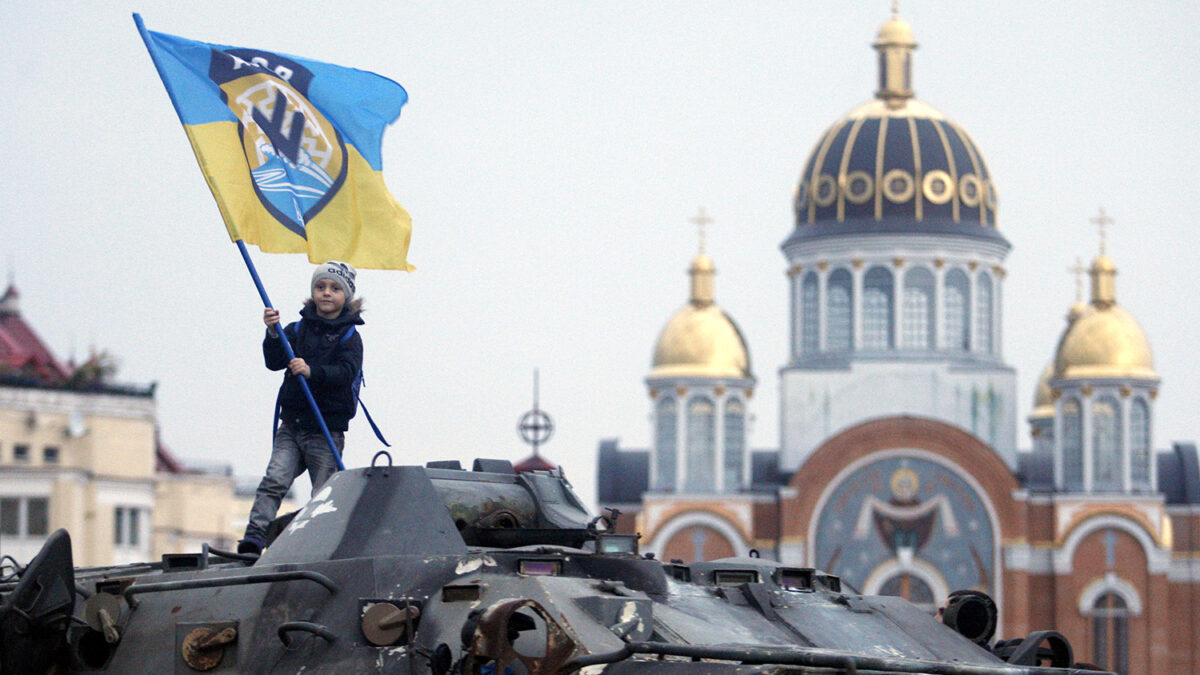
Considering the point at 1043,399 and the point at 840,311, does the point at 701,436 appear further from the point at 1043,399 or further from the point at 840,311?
the point at 1043,399

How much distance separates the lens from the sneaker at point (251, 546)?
37.5ft

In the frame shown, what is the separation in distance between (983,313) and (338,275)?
2323 inches

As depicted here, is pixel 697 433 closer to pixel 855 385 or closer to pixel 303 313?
pixel 855 385

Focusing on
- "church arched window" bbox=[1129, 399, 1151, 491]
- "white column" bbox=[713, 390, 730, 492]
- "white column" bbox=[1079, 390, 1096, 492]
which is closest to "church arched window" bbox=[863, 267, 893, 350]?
"white column" bbox=[713, 390, 730, 492]

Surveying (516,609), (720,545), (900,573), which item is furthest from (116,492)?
(516,609)

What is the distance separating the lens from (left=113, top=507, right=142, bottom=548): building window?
5650 cm

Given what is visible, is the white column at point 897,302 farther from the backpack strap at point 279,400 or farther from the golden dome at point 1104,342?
the backpack strap at point 279,400

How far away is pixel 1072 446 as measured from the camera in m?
66.4

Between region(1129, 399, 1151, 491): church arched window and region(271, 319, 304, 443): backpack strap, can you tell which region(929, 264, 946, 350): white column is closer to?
region(1129, 399, 1151, 491): church arched window

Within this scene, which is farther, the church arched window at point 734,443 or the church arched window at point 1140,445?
the church arched window at point 734,443

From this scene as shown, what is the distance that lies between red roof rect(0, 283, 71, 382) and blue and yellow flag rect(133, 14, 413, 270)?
44334mm

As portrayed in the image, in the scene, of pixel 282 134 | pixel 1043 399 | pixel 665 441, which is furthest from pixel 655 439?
pixel 282 134

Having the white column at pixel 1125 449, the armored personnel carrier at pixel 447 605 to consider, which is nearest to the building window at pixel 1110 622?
the white column at pixel 1125 449

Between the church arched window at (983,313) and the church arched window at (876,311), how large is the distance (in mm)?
2558
